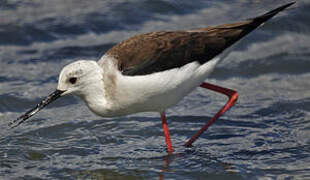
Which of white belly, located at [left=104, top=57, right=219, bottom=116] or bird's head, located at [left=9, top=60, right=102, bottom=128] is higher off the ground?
bird's head, located at [left=9, top=60, right=102, bottom=128]

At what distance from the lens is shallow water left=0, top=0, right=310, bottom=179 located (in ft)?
22.3

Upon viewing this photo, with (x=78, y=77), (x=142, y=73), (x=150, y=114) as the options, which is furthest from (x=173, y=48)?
(x=150, y=114)

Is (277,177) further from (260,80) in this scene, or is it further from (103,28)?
(103,28)

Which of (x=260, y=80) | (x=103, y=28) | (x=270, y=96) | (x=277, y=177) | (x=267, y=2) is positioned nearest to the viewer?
(x=277, y=177)

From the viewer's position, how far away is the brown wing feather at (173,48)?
262 inches

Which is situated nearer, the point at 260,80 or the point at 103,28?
the point at 260,80

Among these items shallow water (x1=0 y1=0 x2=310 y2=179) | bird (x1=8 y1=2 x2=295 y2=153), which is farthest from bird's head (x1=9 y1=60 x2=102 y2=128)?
shallow water (x1=0 y1=0 x2=310 y2=179)

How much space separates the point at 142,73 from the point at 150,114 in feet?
6.23

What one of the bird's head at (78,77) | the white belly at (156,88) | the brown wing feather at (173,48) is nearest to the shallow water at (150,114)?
the white belly at (156,88)

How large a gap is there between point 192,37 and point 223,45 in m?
0.37

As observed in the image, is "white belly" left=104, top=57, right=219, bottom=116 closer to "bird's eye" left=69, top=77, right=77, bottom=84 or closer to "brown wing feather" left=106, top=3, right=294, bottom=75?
"brown wing feather" left=106, top=3, right=294, bottom=75

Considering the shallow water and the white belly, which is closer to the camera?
the white belly

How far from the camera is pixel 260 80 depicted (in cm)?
947

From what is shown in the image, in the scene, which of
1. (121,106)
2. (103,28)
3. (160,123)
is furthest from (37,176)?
(103,28)
